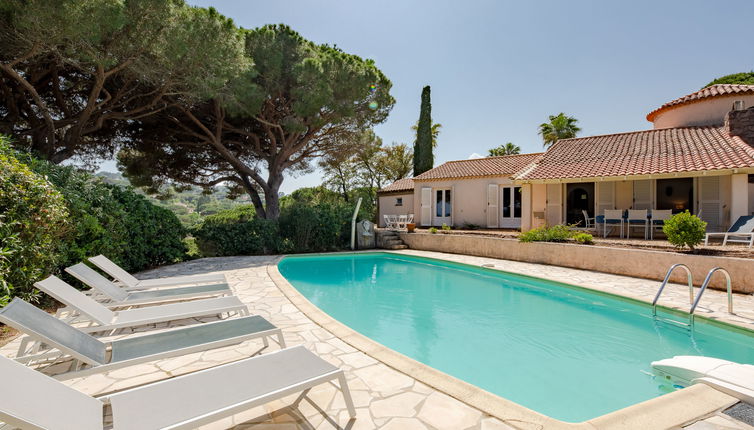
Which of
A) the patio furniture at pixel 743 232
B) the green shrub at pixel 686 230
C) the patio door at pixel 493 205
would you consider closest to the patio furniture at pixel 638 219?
the patio furniture at pixel 743 232

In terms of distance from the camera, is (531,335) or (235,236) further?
(235,236)

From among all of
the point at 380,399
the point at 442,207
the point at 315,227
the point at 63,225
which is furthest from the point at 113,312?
the point at 442,207

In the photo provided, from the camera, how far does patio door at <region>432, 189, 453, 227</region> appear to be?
66.1 ft

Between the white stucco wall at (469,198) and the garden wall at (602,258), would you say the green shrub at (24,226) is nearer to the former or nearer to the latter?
the garden wall at (602,258)

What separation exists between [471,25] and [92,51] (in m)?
13.9

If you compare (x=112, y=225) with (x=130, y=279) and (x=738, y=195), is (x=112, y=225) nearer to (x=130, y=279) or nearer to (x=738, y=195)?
(x=130, y=279)

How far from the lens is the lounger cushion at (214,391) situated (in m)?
2.09

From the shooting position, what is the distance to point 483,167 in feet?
66.7

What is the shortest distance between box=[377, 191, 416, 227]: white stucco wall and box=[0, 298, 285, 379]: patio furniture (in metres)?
Answer: 20.0

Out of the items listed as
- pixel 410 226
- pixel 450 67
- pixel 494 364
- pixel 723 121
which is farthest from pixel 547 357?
pixel 723 121

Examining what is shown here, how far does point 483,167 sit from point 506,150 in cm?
1857

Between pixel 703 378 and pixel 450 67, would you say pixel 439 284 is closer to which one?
pixel 703 378

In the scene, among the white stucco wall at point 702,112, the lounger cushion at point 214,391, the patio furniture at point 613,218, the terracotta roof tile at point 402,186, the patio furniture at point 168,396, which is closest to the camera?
the patio furniture at point 168,396

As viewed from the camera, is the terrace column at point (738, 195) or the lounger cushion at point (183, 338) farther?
the terrace column at point (738, 195)
